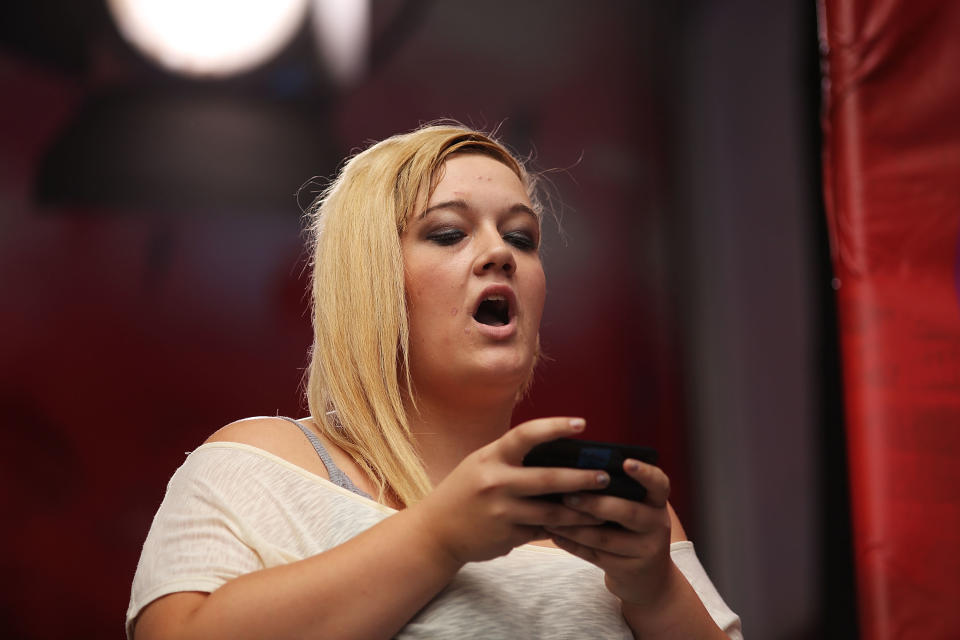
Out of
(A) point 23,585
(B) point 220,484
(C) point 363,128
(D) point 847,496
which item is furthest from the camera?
(C) point 363,128

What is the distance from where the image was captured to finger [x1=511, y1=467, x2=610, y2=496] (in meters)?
0.90

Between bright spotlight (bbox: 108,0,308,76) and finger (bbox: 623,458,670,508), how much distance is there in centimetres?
162

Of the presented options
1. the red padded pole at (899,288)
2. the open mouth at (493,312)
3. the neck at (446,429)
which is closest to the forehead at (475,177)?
the open mouth at (493,312)

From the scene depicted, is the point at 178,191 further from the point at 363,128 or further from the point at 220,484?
the point at 220,484

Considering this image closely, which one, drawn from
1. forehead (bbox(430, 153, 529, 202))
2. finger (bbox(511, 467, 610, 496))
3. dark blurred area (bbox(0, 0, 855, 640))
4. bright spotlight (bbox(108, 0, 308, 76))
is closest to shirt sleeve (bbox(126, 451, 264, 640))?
finger (bbox(511, 467, 610, 496))

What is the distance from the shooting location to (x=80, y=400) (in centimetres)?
198

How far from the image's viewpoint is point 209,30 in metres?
2.18

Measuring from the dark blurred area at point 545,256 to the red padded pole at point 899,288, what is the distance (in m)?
0.18

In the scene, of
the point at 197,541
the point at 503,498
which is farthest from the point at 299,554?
the point at 503,498

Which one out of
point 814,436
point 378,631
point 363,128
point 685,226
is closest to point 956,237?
point 814,436

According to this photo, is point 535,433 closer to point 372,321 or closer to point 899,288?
point 372,321

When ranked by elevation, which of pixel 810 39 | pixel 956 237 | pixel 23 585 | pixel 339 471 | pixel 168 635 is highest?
pixel 810 39

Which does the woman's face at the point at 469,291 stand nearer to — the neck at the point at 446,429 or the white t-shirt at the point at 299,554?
the neck at the point at 446,429

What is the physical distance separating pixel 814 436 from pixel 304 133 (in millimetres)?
1362
